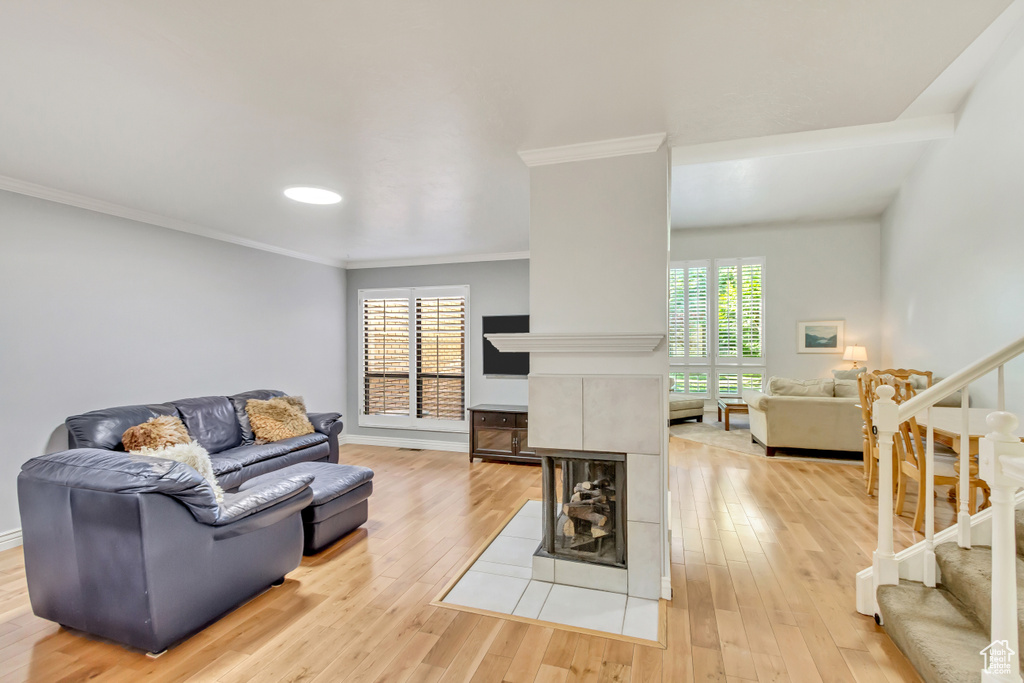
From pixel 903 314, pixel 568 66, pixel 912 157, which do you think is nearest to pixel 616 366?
pixel 568 66

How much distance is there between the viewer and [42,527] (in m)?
2.09

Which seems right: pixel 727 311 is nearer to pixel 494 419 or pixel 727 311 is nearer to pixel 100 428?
pixel 494 419

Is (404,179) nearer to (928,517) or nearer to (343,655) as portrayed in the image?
(343,655)

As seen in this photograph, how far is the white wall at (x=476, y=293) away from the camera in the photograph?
568 centimetres

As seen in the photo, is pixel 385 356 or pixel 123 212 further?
pixel 385 356

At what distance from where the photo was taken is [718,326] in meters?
8.05

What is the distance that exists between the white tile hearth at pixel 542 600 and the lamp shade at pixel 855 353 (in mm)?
6403

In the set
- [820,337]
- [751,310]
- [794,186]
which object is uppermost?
[794,186]

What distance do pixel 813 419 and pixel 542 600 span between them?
4.12 meters

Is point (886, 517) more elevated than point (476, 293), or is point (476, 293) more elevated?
point (476, 293)

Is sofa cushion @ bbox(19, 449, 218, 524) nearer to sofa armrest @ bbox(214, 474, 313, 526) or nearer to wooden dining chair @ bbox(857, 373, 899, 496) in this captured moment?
sofa armrest @ bbox(214, 474, 313, 526)

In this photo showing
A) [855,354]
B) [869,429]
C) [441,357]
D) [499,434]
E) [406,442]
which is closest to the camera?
[869,429]

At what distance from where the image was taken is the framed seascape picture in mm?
7391

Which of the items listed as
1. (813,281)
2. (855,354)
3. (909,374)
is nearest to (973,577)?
(909,374)
